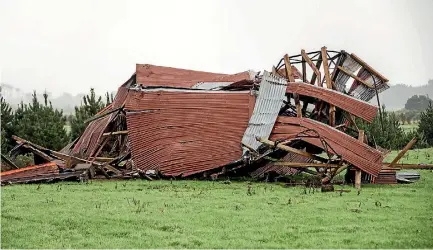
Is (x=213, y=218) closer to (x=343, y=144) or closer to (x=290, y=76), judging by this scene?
(x=343, y=144)

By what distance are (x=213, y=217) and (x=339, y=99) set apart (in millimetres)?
8732

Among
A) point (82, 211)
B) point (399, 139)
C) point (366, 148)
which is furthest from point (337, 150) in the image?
point (399, 139)

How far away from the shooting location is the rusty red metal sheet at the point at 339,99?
18.3m

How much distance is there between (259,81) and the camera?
19.9 metres

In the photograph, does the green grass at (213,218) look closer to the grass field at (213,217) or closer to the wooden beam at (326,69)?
the grass field at (213,217)

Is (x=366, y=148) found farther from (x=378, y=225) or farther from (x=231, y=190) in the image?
(x=378, y=225)

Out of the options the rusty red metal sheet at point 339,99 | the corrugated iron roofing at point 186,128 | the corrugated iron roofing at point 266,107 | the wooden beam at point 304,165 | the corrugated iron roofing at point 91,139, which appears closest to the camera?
the wooden beam at point 304,165

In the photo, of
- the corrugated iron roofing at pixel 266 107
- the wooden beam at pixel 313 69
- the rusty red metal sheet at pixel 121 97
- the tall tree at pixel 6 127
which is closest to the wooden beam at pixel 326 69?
A: the wooden beam at pixel 313 69

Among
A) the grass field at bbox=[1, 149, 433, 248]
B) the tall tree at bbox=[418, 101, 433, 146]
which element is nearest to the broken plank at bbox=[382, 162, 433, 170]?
the grass field at bbox=[1, 149, 433, 248]

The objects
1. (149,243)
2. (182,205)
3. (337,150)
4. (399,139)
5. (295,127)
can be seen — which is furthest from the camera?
(399,139)

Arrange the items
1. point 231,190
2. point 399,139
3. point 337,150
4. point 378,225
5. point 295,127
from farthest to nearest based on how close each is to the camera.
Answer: point 399,139 → point 295,127 → point 337,150 → point 231,190 → point 378,225

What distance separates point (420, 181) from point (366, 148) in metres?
2.54

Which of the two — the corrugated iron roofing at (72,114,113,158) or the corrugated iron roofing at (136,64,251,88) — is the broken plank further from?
the corrugated iron roofing at (72,114,113,158)

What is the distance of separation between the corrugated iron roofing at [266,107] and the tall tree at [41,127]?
1544cm
